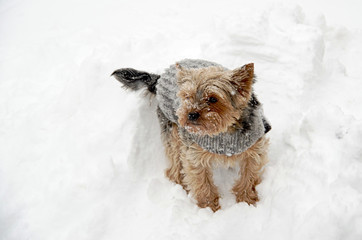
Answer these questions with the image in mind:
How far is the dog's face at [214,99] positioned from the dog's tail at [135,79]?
1125mm

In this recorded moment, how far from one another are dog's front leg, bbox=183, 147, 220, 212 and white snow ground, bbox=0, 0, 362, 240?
125mm

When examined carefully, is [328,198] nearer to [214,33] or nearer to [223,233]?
[223,233]

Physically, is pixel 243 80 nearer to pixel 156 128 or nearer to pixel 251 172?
pixel 251 172

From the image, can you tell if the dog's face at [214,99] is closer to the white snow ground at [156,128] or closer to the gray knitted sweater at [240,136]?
the gray knitted sweater at [240,136]

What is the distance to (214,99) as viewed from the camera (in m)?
3.02

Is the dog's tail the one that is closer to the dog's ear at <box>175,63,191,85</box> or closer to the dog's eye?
the dog's ear at <box>175,63,191,85</box>

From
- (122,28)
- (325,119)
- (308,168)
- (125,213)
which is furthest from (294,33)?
(125,213)

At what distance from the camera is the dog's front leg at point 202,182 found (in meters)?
3.77

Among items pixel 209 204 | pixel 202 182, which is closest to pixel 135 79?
pixel 202 182

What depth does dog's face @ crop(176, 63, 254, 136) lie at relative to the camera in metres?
2.99

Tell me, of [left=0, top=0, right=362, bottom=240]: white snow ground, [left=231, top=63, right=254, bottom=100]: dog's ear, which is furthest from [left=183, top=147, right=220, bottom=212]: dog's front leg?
[left=231, top=63, right=254, bottom=100]: dog's ear

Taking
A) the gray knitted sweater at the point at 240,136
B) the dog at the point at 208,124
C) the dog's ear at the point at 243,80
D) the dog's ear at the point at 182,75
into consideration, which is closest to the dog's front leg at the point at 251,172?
the dog at the point at 208,124

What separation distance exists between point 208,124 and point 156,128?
5.32 ft

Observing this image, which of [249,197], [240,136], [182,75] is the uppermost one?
[182,75]
